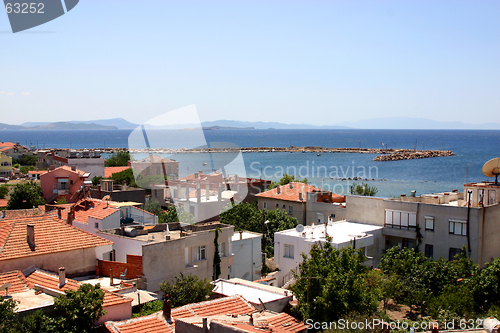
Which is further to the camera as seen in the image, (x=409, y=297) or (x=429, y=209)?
(x=429, y=209)

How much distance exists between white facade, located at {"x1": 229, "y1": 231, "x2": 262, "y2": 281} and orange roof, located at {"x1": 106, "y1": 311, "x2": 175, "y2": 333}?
846 centimetres

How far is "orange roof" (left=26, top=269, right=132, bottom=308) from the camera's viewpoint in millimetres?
9680

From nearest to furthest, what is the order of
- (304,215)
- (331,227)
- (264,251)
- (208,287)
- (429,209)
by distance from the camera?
1. (208,287)
2. (429,209)
3. (331,227)
4. (264,251)
5. (304,215)

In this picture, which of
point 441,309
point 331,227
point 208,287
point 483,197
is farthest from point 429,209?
point 208,287

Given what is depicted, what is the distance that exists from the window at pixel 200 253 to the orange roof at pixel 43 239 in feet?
9.61

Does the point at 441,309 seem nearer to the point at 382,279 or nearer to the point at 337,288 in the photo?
the point at 382,279

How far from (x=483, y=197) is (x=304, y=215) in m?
12.0

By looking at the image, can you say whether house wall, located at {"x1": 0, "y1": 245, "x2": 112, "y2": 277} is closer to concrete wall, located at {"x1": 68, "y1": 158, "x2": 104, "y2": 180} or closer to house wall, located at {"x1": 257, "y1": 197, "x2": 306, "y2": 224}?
house wall, located at {"x1": 257, "y1": 197, "x2": 306, "y2": 224}

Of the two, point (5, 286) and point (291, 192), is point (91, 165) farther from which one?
point (5, 286)

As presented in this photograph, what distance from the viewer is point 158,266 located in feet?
42.5

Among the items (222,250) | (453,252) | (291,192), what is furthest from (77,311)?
(291,192)

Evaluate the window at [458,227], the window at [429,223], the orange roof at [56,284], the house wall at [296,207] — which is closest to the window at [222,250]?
the orange roof at [56,284]

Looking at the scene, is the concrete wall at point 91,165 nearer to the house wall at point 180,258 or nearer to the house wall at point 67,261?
the house wall at point 180,258

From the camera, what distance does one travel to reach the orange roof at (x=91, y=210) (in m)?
17.2
